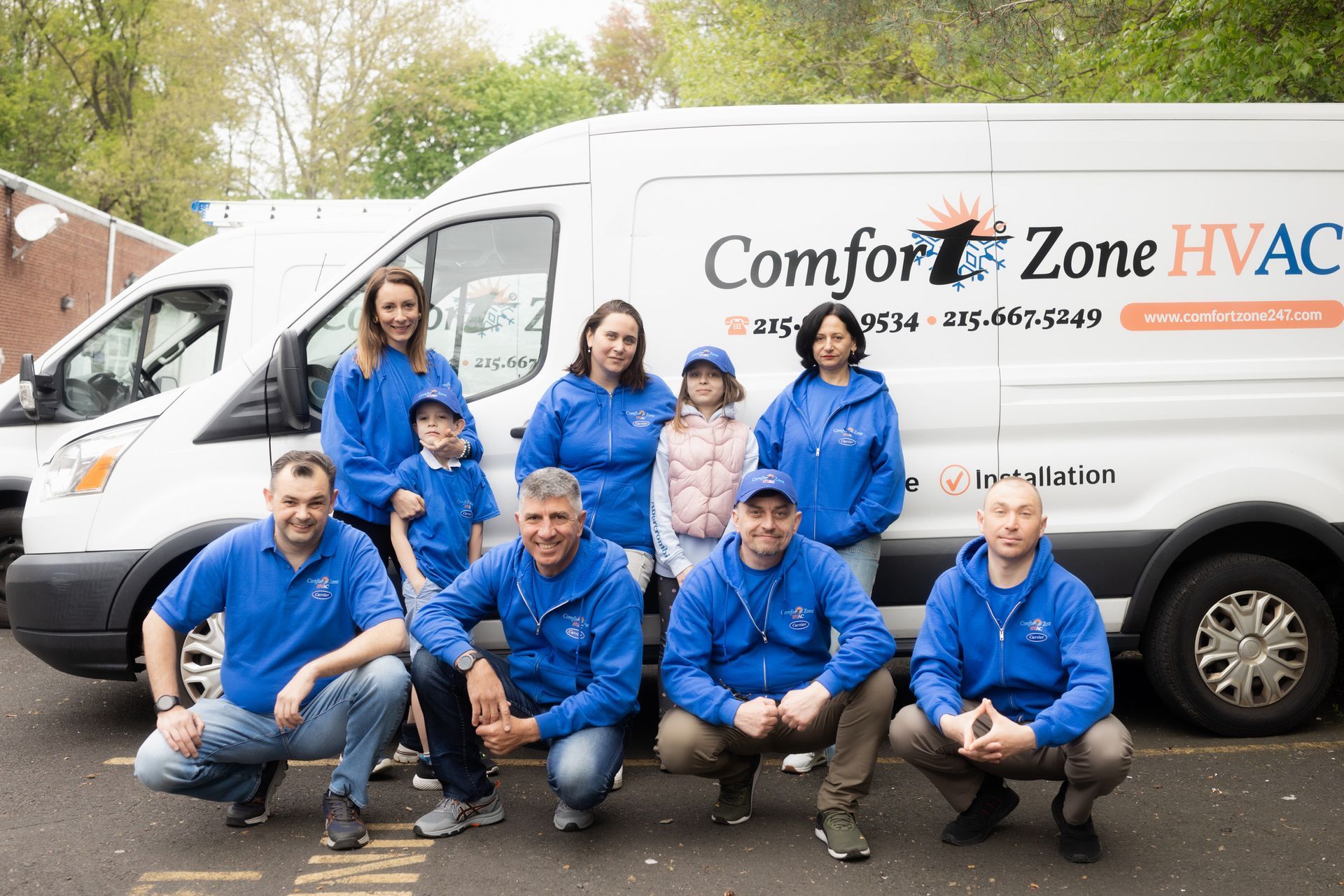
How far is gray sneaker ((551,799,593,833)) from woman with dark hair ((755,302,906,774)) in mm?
889

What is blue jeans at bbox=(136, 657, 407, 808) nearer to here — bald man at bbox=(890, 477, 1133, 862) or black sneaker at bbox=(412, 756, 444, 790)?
black sneaker at bbox=(412, 756, 444, 790)

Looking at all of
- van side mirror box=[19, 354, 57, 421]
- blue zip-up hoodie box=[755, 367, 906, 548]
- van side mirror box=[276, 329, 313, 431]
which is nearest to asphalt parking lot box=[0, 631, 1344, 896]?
blue zip-up hoodie box=[755, 367, 906, 548]

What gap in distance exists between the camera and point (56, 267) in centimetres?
2022

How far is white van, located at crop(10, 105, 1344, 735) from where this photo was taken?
4.70 meters

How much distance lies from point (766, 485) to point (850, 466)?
73cm

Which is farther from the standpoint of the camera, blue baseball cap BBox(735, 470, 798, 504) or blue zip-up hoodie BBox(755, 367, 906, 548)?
blue zip-up hoodie BBox(755, 367, 906, 548)

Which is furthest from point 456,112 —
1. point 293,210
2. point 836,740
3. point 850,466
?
point 836,740

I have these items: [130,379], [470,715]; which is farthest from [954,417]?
[130,379]

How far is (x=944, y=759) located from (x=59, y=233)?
790 inches

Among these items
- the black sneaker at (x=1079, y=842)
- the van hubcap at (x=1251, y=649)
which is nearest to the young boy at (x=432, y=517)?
the black sneaker at (x=1079, y=842)

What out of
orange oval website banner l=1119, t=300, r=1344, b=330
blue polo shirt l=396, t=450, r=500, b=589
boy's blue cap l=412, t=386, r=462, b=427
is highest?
orange oval website banner l=1119, t=300, r=1344, b=330

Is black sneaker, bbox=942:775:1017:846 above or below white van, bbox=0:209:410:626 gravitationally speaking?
below

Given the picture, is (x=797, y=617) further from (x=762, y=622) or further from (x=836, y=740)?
(x=836, y=740)

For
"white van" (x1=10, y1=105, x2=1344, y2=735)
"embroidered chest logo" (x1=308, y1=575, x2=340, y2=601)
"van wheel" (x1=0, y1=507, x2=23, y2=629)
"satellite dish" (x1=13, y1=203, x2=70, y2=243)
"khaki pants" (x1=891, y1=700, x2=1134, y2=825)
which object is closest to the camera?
"khaki pants" (x1=891, y1=700, x2=1134, y2=825)
